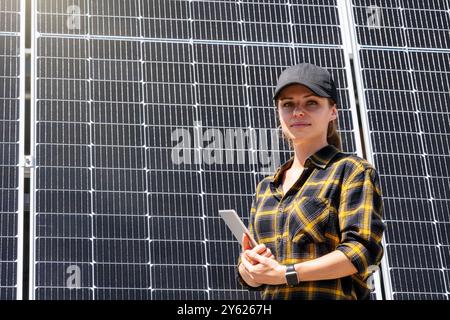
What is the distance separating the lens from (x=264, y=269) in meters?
3.24

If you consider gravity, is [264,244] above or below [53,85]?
below

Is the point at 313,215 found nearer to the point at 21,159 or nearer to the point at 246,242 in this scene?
the point at 246,242

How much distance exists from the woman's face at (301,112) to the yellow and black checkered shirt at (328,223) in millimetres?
88

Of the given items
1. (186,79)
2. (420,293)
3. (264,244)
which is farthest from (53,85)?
(264,244)

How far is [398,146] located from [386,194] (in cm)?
61

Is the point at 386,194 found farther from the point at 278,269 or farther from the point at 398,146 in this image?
the point at 278,269

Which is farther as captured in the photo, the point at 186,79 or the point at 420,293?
the point at 186,79

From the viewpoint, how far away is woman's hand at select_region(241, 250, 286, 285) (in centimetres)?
321

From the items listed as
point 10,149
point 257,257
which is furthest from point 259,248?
→ point 10,149

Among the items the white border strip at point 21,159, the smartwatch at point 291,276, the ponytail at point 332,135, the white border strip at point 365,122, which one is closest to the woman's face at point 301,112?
the ponytail at point 332,135

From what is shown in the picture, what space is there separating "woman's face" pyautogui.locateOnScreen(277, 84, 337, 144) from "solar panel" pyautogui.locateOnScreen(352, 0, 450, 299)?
25.3 ft

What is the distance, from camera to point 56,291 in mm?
10484

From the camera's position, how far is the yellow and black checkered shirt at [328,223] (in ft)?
10.7
